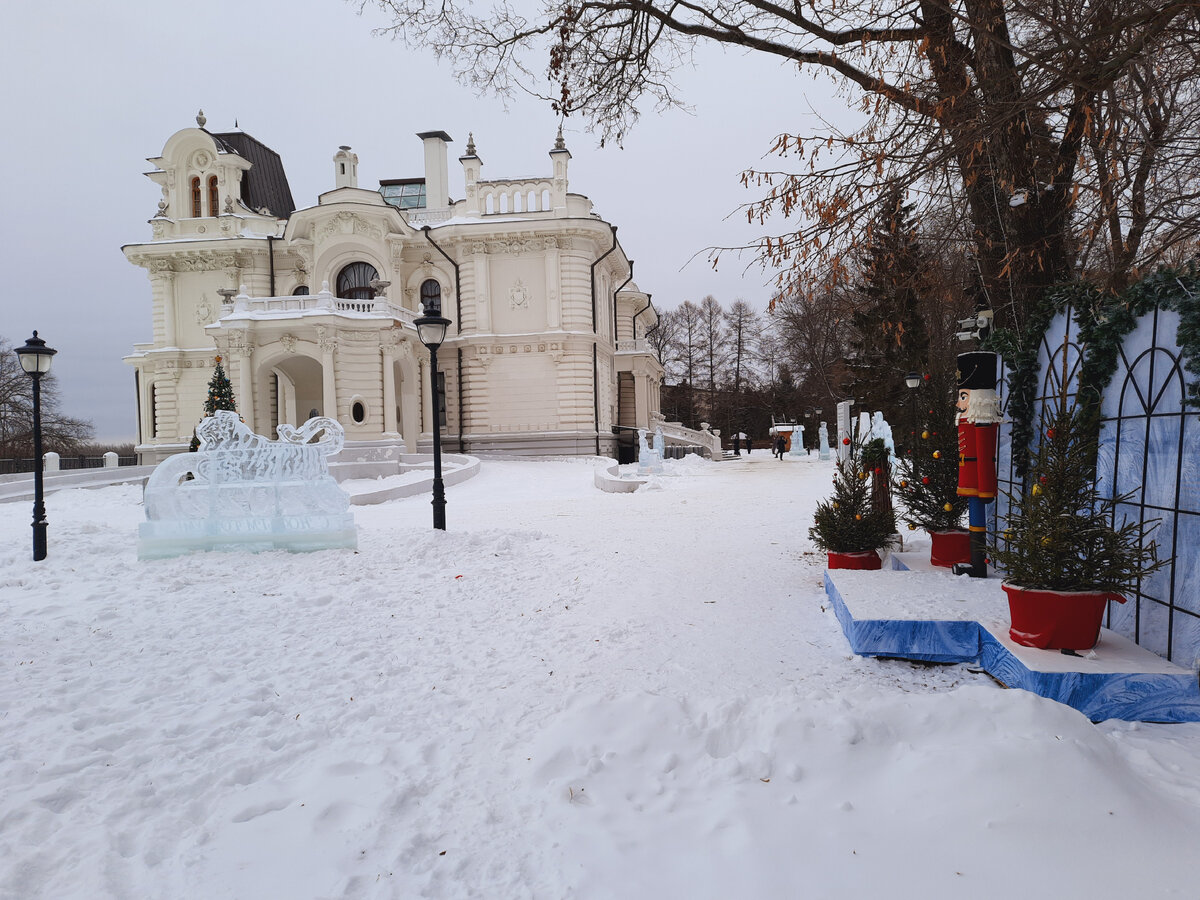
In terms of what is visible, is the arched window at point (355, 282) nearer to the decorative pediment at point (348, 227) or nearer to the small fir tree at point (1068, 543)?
the decorative pediment at point (348, 227)

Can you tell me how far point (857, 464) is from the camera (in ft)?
22.7

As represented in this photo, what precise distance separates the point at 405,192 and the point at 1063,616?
3770 cm

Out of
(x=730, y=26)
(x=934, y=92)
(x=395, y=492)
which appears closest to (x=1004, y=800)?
(x=934, y=92)

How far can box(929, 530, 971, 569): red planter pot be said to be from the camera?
236 inches

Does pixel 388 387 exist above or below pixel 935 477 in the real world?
above

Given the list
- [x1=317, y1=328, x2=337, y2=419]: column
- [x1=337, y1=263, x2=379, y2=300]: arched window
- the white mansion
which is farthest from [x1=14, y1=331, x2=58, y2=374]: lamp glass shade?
Answer: [x1=337, y1=263, x2=379, y2=300]: arched window

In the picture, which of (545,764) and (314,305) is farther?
(314,305)

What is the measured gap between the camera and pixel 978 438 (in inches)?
210

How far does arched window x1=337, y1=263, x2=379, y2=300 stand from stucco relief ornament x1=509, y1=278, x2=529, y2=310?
6.01 metres

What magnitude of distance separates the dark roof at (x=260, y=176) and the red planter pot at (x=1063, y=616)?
120ft

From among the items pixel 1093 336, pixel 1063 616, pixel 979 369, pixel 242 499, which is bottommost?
pixel 1063 616

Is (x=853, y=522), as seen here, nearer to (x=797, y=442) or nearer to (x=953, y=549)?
(x=953, y=549)

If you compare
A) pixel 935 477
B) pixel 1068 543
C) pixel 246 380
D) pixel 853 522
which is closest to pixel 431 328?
pixel 853 522

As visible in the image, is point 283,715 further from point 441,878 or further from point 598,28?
point 598,28
